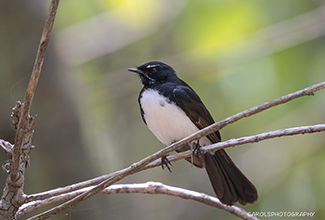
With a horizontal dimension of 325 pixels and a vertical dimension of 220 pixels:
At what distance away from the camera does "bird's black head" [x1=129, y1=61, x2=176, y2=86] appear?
3.97 m

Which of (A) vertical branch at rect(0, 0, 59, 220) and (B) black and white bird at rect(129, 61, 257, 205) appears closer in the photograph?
(A) vertical branch at rect(0, 0, 59, 220)

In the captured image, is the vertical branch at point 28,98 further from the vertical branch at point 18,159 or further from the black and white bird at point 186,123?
the black and white bird at point 186,123

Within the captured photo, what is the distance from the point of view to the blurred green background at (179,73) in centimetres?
420

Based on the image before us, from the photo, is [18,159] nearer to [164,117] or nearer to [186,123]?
[164,117]

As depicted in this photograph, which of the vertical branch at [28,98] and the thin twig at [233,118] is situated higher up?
the vertical branch at [28,98]

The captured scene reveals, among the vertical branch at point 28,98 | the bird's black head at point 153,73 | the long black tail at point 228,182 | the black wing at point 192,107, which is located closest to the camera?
the vertical branch at point 28,98

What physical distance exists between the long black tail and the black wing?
208 millimetres

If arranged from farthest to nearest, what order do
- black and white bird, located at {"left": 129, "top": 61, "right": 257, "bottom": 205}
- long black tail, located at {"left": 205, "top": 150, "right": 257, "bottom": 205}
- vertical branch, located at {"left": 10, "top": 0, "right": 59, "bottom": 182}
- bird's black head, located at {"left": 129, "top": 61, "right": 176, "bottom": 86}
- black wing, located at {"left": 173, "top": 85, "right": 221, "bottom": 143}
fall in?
bird's black head, located at {"left": 129, "top": 61, "right": 176, "bottom": 86} < black wing, located at {"left": 173, "top": 85, "right": 221, "bottom": 143} < black and white bird, located at {"left": 129, "top": 61, "right": 257, "bottom": 205} < long black tail, located at {"left": 205, "top": 150, "right": 257, "bottom": 205} < vertical branch, located at {"left": 10, "top": 0, "right": 59, "bottom": 182}

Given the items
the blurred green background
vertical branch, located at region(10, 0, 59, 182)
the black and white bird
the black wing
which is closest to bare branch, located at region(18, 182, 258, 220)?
vertical branch, located at region(10, 0, 59, 182)

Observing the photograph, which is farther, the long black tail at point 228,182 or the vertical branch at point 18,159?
the long black tail at point 228,182

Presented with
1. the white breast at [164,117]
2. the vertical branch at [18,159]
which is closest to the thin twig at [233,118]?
the vertical branch at [18,159]

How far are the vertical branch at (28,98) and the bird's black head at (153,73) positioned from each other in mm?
2200

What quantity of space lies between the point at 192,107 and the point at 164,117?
298 mm

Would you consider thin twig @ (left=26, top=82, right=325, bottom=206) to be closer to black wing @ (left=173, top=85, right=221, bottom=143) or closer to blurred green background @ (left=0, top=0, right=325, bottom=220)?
black wing @ (left=173, top=85, right=221, bottom=143)
